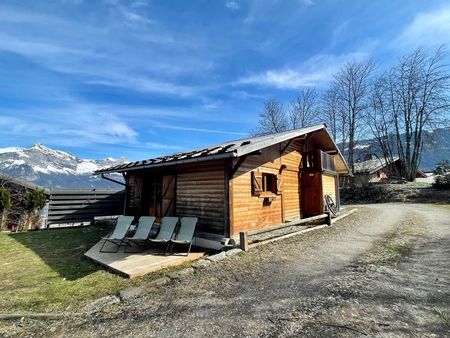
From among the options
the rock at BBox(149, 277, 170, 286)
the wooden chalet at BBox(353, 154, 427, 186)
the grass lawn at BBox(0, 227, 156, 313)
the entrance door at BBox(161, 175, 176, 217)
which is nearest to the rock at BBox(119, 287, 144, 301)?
the rock at BBox(149, 277, 170, 286)

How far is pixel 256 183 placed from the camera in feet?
28.6

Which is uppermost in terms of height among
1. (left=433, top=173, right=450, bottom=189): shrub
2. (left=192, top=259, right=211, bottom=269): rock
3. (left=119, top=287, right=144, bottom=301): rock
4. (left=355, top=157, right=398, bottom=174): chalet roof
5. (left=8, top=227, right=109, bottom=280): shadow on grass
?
(left=355, top=157, right=398, bottom=174): chalet roof

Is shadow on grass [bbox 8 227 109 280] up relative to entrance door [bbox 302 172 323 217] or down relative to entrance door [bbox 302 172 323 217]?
down

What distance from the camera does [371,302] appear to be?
384cm

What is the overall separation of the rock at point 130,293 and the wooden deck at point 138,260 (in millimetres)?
862

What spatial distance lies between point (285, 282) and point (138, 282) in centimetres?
273

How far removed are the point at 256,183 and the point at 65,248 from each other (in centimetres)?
633

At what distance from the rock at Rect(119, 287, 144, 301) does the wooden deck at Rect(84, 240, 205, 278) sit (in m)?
0.86

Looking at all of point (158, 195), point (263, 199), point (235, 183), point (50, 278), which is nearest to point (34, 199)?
point (158, 195)

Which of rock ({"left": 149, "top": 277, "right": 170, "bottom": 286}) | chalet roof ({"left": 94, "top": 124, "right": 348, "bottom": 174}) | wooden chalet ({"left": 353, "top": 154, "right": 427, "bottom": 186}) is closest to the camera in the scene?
rock ({"left": 149, "top": 277, "right": 170, "bottom": 286})

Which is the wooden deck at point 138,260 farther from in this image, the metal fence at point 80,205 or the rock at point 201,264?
the metal fence at point 80,205

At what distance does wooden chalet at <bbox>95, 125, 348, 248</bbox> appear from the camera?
7.64 m

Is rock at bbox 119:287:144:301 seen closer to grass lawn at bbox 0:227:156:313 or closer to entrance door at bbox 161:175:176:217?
grass lawn at bbox 0:227:156:313

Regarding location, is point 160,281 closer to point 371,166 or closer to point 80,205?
point 80,205
